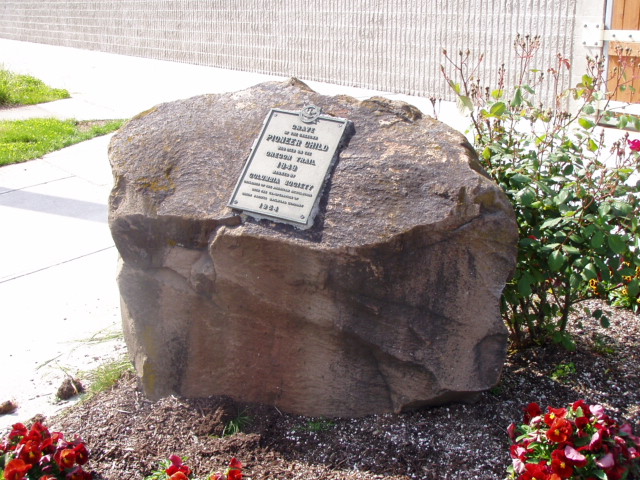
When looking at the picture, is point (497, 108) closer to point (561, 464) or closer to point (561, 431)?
point (561, 431)

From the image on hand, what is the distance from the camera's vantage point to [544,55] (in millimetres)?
7836

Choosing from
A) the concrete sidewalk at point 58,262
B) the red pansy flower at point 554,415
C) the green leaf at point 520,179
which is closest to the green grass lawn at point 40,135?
the concrete sidewalk at point 58,262

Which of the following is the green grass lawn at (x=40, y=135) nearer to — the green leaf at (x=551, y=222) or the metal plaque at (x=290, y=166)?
the metal plaque at (x=290, y=166)

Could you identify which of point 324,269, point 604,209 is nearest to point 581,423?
point 604,209

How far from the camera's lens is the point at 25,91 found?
12.4 meters

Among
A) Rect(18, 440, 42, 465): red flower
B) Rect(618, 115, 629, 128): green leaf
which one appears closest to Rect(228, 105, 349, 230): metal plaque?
Rect(618, 115, 629, 128): green leaf

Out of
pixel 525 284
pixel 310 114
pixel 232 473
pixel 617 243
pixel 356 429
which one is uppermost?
pixel 310 114

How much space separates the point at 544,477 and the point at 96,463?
6.25 ft

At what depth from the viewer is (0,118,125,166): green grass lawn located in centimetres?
852

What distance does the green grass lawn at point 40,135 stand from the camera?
852cm

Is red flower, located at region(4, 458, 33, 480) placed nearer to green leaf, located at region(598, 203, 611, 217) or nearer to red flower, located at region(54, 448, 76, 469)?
red flower, located at region(54, 448, 76, 469)

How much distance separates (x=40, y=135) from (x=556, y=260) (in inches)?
296

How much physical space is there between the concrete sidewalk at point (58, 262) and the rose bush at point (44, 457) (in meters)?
0.71

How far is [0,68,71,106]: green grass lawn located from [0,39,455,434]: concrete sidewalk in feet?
1.39
